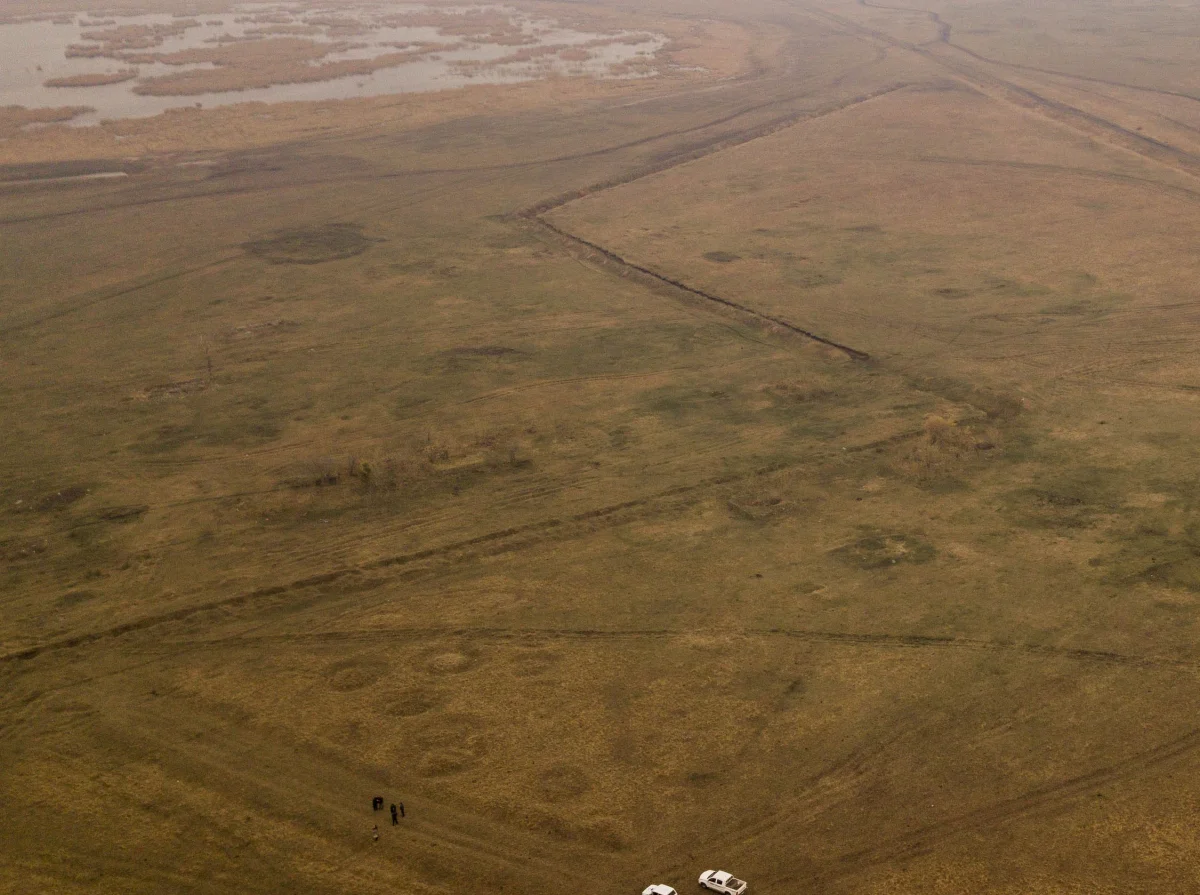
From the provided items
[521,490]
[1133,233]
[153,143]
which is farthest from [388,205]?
[1133,233]

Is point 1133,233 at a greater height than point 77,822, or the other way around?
point 1133,233

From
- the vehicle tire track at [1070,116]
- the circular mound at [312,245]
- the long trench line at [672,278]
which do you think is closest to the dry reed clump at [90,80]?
the circular mound at [312,245]

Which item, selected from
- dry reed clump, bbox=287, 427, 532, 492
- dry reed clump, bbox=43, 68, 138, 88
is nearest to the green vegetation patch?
dry reed clump, bbox=287, 427, 532, 492

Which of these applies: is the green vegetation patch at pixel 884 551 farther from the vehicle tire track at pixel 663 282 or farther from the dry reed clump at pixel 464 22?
the dry reed clump at pixel 464 22

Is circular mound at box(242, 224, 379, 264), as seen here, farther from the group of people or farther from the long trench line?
the group of people

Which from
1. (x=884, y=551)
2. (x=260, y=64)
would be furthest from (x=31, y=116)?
(x=884, y=551)

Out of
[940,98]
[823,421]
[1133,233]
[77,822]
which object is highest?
[940,98]

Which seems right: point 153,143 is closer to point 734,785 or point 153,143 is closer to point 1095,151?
point 1095,151
